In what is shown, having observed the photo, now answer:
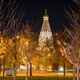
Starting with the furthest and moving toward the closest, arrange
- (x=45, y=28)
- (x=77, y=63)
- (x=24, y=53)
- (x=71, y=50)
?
(x=45, y=28), (x=24, y=53), (x=71, y=50), (x=77, y=63)

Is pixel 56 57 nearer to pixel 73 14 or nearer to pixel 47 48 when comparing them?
pixel 47 48

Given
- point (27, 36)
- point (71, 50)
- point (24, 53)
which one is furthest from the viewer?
point (27, 36)

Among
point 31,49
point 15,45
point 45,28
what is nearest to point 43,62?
point 31,49

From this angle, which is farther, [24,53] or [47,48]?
[47,48]

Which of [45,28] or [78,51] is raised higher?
[45,28]

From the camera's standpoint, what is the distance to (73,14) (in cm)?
3866

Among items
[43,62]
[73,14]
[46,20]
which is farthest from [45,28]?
[73,14]

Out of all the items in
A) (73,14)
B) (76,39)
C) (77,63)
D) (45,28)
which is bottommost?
(77,63)

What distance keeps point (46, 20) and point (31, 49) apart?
132m

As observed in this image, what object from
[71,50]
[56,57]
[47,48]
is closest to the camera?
[71,50]

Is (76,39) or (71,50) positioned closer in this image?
(76,39)

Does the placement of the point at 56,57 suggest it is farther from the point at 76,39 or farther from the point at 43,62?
the point at 76,39

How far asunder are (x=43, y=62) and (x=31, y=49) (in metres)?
40.5

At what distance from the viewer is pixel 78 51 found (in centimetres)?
3388
